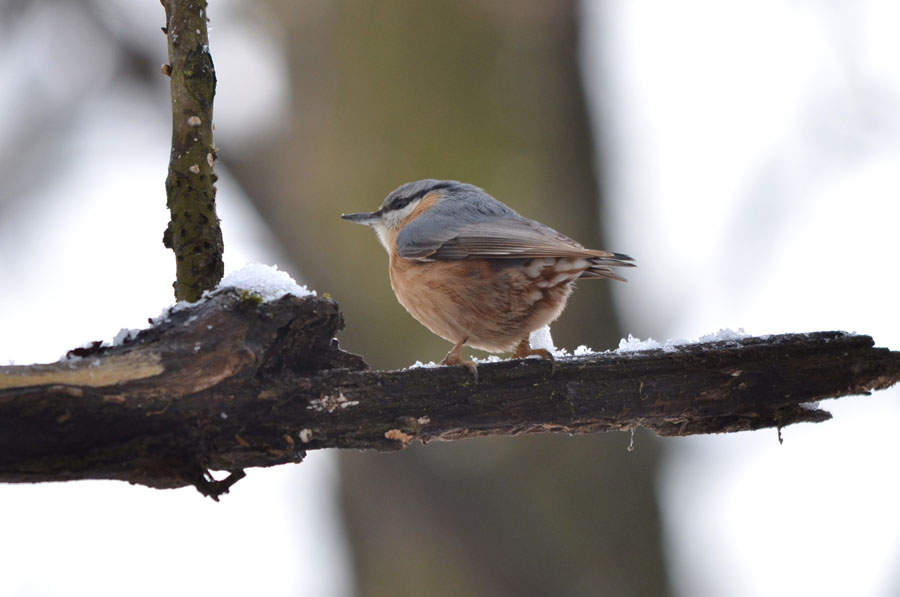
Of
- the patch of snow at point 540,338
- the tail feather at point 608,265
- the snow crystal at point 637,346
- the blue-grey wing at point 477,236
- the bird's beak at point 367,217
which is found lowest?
the snow crystal at point 637,346

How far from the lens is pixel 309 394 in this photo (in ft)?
6.61

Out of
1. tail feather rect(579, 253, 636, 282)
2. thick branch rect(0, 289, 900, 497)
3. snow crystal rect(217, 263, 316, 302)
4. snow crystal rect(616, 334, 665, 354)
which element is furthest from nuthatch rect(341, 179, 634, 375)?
snow crystal rect(217, 263, 316, 302)

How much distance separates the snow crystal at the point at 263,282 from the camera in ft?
6.66

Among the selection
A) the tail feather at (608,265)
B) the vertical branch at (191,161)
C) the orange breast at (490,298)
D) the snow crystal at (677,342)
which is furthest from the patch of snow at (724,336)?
the vertical branch at (191,161)

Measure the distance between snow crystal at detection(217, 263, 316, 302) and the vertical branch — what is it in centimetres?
20

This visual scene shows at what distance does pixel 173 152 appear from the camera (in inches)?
90.1

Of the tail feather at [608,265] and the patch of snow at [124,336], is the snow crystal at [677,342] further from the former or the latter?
the patch of snow at [124,336]

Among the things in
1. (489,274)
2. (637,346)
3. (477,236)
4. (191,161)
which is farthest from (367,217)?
(637,346)

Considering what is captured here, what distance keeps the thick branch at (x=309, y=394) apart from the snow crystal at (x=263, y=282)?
42 millimetres

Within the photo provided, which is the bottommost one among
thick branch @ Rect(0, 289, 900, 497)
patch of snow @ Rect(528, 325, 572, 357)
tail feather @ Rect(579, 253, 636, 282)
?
thick branch @ Rect(0, 289, 900, 497)

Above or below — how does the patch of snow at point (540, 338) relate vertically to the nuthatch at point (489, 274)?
A: below

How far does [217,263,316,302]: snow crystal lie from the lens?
203 centimetres

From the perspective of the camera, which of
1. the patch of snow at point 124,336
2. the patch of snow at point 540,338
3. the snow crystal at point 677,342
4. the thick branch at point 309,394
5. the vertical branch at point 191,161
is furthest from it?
the patch of snow at point 540,338

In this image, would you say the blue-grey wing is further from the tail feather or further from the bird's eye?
the bird's eye
